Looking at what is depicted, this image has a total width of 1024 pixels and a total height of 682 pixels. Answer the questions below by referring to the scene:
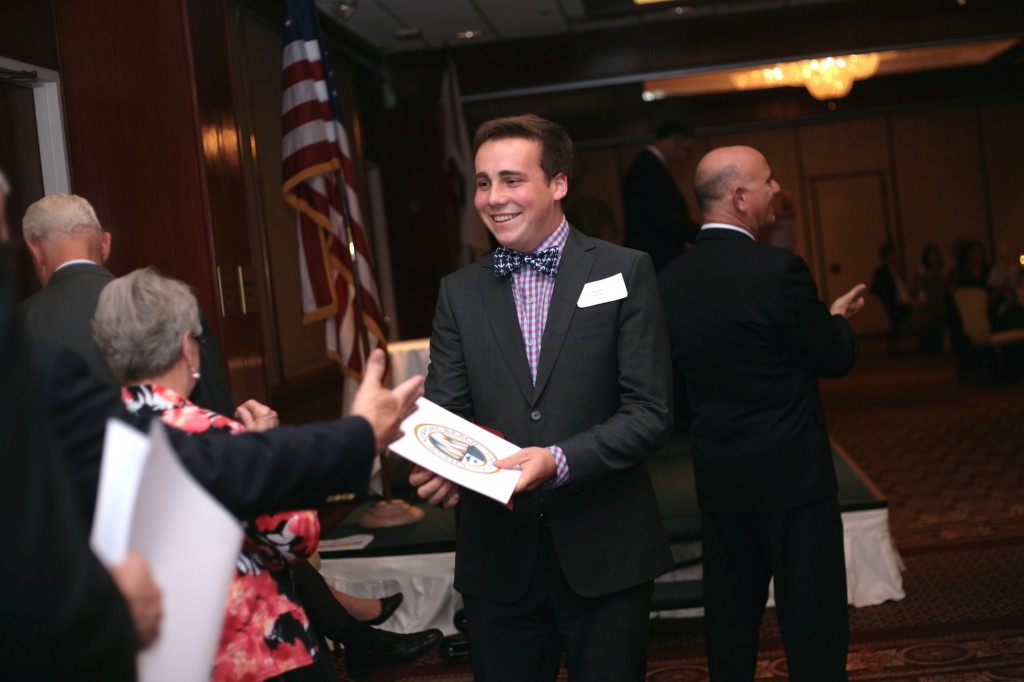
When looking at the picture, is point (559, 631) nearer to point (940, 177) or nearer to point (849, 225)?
point (849, 225)

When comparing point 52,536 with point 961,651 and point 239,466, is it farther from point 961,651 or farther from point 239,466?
point 961,651

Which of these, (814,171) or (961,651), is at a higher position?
(814,171)

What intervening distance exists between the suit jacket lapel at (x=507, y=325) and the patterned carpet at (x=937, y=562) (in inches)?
81.8

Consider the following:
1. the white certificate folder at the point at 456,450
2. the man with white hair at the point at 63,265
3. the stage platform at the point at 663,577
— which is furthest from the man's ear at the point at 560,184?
the stage platform at the point at 663,577

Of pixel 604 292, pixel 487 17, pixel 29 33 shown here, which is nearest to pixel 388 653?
pixel 604 292

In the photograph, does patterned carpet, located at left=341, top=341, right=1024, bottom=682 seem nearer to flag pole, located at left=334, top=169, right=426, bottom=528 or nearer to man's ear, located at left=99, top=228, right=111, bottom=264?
flag pole, located at left=334, top=169, right=426, bottom=528

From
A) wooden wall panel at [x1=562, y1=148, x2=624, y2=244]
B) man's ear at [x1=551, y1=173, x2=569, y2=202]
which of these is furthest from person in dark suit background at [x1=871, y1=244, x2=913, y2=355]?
man's ear at [x1=551, y1=173, x2=569, y2=202]

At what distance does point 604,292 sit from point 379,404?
700 mm

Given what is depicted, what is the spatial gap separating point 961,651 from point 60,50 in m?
4.27

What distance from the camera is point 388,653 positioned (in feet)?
11.4

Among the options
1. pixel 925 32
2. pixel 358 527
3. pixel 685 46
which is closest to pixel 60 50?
pixel 358 527

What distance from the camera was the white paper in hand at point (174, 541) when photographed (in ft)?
3.85

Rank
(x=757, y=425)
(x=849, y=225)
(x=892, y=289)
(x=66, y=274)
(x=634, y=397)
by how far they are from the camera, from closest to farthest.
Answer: (x=634, y=397), (x=757, y=425), (x=66, y=274), (x=892, y=289), (x=849, y=225)

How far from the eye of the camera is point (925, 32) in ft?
30.7
